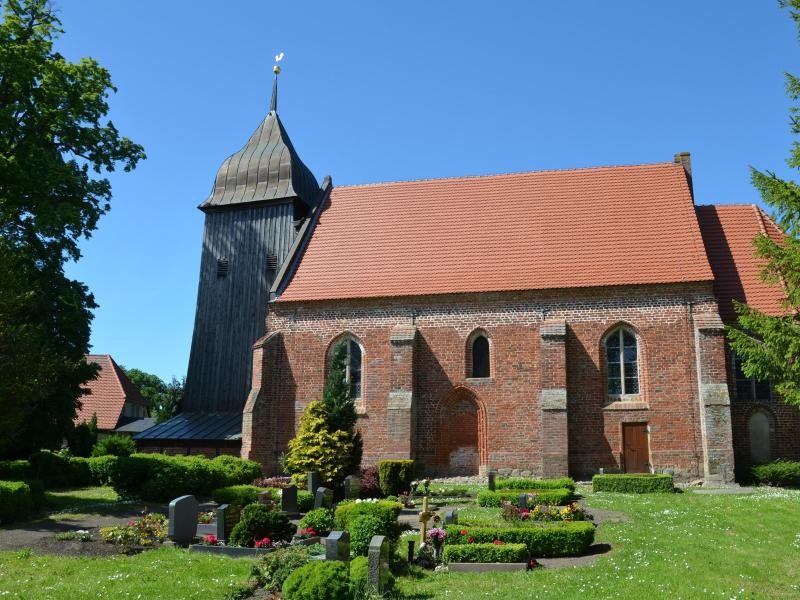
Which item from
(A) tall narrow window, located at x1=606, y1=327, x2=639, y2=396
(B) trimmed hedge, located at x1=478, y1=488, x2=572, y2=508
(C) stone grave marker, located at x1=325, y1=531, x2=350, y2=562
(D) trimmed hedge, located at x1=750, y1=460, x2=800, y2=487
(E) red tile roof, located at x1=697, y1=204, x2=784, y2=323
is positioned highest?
(E) red tile roof, located at x1=697, y1=204, x2=784, y2=323

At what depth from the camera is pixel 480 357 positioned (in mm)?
24516

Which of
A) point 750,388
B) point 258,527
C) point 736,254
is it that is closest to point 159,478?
point 258,527

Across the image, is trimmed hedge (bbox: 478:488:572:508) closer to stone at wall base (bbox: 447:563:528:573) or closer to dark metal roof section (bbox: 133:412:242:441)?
stone at wall base (bbox: 447:563:528:573)

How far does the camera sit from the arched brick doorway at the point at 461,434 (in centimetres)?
2389

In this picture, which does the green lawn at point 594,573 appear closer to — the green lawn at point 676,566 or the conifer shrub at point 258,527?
the green lawn at point 676,566

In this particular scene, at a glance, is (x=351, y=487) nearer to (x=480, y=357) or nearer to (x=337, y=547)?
(x=480, y=357)

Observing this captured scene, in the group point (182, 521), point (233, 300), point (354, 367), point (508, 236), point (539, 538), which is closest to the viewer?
point (539, 538)

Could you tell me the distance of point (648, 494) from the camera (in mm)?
19188

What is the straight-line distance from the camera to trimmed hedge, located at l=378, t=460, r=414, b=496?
20.6 meters

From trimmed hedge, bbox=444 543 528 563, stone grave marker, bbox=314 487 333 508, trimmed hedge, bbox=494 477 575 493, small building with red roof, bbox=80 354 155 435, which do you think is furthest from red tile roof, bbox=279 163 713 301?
small building with red roof, bbox=80 354 155 435

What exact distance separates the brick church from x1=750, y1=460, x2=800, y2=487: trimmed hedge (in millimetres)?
802

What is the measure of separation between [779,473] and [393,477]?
10.9 meters

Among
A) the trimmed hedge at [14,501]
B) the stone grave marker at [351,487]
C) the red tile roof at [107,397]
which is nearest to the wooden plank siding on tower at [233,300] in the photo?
the stone grave marker at [351,487]

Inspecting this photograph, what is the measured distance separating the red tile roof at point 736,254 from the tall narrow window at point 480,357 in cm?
744
